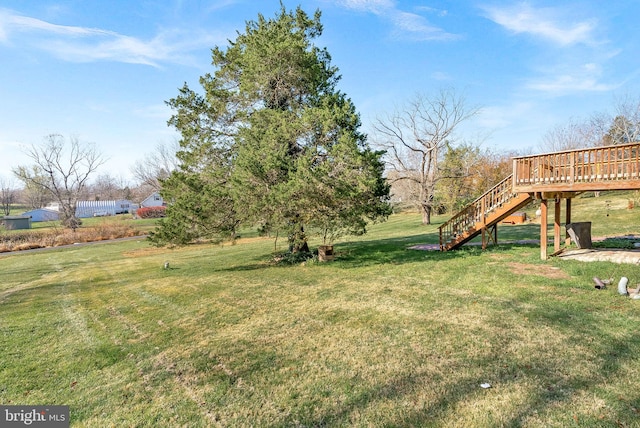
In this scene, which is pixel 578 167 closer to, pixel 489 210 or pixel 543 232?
pixel 543 232

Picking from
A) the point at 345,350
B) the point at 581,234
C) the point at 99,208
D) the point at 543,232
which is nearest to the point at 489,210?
the point at 543,232

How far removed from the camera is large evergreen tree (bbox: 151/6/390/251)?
9.77 m

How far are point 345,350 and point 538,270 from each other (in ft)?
20.8

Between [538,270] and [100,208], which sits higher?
[100,208]

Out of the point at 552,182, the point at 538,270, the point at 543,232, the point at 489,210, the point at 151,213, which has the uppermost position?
the point at 552,182

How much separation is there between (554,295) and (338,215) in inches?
218

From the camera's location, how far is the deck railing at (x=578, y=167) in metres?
8.09

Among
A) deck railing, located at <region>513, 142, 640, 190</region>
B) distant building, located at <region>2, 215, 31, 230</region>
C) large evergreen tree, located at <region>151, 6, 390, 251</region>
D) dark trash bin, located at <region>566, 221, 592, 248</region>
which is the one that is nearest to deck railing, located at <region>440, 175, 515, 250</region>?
deck railing, located at <region>513, 142, 640, 190</region>

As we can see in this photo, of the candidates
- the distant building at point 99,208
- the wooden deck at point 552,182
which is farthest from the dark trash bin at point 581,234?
the distant building at point 99,208

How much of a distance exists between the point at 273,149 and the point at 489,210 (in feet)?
24.8

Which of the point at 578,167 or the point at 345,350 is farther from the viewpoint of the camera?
the point at 578,167

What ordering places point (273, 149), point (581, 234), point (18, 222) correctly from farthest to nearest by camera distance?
1. point (18, 222)
2. point (273, 149)
3. point (581, 234)

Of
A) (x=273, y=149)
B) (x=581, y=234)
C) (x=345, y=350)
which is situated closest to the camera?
(x=345, y=350)

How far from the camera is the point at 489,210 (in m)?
11.5
